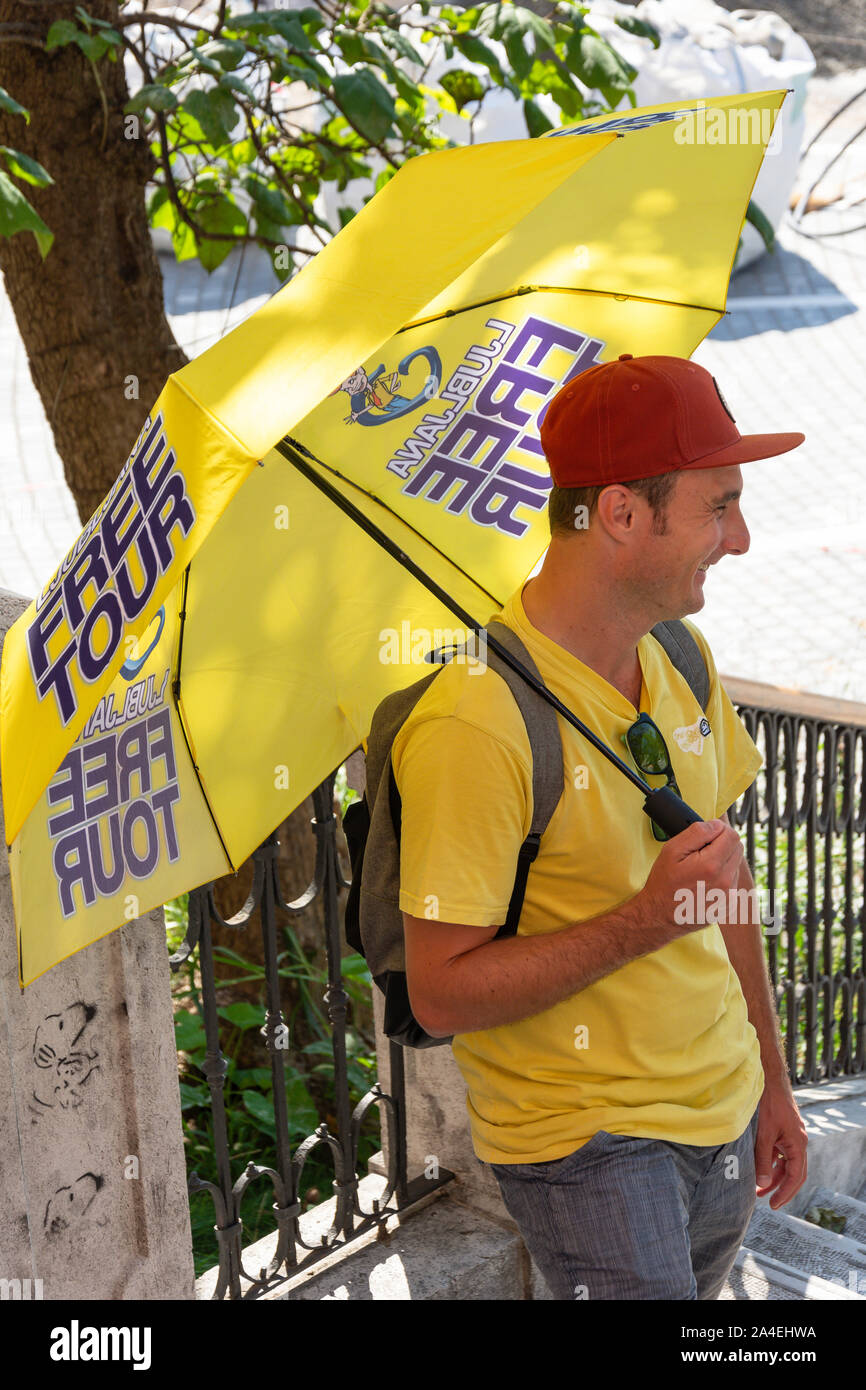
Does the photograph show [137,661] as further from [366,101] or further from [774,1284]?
[774,1284]

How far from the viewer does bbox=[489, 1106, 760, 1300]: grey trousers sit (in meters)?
1.97

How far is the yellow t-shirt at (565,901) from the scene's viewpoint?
1902mm

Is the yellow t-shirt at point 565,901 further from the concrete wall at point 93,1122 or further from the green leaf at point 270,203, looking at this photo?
the green leaf at point 270,203

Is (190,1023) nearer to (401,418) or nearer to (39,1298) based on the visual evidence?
(39,1298)

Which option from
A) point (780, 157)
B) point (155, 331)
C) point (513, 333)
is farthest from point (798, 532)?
point (513, 333)

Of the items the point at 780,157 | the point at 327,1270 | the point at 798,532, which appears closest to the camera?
the point at 327,1270

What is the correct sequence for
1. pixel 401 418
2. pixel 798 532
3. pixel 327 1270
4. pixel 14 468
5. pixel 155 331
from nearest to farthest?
pixel 401 418 < pixel 327 1270 < pixel 155 331 < pixel 798 532 < pixel 14 468

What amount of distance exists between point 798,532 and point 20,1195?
1071 centimetres

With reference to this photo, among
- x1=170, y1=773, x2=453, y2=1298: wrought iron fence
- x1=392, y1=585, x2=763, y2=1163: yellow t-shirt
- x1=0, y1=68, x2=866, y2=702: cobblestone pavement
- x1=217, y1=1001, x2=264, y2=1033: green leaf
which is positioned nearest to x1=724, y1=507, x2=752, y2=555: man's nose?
x1=392, y1=585, x2=763, y2=1163: yellow t-shirt

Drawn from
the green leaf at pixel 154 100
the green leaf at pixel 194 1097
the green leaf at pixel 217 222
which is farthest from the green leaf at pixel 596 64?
the green leaf at pixel 194 1097

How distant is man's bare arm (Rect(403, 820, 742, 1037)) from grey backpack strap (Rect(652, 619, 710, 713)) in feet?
1.57

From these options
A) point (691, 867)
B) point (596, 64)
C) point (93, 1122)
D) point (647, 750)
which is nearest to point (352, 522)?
point (647, 750)

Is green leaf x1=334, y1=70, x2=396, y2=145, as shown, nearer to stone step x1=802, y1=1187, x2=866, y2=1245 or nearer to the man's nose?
the man's nose
